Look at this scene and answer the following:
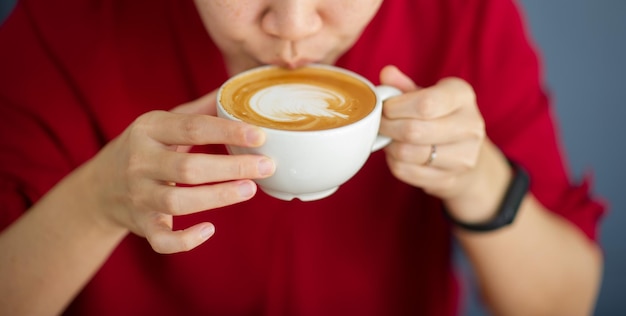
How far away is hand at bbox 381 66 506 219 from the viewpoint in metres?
0.66

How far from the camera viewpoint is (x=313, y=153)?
1.84 ft

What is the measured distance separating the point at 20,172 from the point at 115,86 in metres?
0.18

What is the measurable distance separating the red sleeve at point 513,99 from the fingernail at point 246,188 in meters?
0.53

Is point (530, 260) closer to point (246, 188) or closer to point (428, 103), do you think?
point (428, 103)

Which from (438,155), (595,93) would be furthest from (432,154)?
(595,93)

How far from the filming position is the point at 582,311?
3.20 ft

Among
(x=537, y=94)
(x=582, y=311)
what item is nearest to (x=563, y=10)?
(x=537, y=94)

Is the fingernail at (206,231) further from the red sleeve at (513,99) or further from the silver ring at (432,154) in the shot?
the red sleeve at (513,99)

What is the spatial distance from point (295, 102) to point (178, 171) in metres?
0.16

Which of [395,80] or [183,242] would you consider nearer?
[183,242]

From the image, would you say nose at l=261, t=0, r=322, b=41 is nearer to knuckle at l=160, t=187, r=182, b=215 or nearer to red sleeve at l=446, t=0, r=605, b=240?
knuckle at l=160, t=187, r=182, b=215

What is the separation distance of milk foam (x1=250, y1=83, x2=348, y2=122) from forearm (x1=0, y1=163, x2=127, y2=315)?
0.78 feet

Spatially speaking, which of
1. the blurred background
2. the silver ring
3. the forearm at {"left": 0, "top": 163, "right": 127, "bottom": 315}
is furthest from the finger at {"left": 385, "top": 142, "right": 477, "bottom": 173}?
the blurred background

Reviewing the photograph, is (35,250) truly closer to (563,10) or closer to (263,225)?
(263,225)
